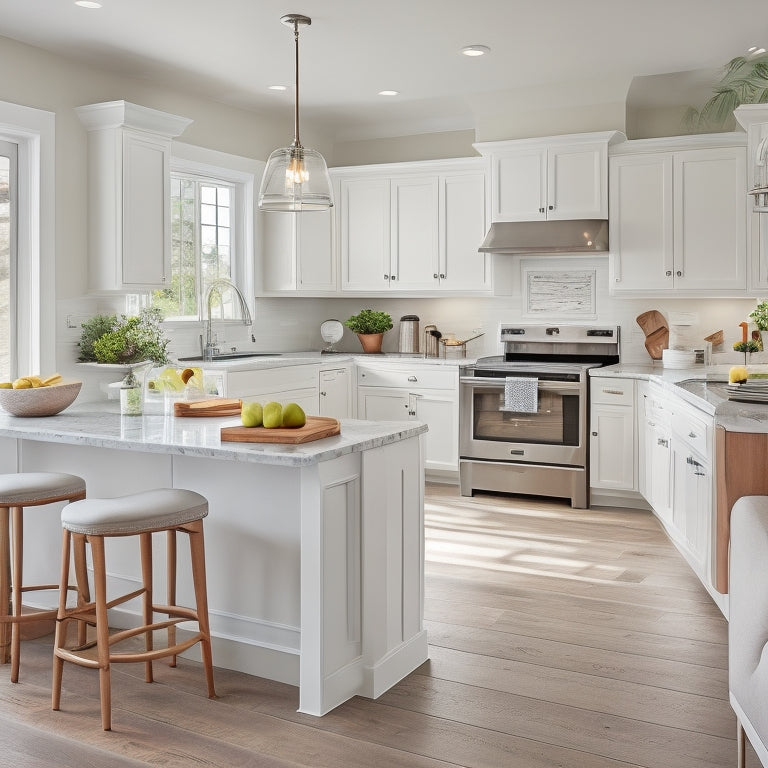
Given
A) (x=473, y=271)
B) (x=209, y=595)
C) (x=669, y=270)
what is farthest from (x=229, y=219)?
(x=209, y=595)

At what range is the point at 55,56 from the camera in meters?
4.87

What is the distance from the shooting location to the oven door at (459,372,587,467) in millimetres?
5727

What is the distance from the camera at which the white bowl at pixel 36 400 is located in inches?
139

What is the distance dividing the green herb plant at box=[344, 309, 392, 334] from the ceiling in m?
1.63

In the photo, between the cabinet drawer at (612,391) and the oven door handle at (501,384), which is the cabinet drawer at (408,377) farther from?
the cabinet drawer at (612,391)

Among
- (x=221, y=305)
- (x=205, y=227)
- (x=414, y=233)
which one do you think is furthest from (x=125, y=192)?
(x=414, y=233)

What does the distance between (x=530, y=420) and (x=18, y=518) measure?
140 inches

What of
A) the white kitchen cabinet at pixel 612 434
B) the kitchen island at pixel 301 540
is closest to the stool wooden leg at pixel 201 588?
the kitchen island at pixel 301 540

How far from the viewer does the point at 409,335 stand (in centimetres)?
689

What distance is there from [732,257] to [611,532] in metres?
1.94

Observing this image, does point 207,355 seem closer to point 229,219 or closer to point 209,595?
point 229,219

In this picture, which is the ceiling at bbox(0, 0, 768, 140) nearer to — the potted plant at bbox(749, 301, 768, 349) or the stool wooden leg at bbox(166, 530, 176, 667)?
the potted plant at bbox(749, 301, 768, 349)

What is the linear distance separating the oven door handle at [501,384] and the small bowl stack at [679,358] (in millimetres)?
596

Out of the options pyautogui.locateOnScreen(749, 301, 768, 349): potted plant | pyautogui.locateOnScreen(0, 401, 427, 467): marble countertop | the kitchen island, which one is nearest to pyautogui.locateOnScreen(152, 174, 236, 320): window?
pyautogui.locateOnScreen(0, 401, 427, 467): marble countertop
